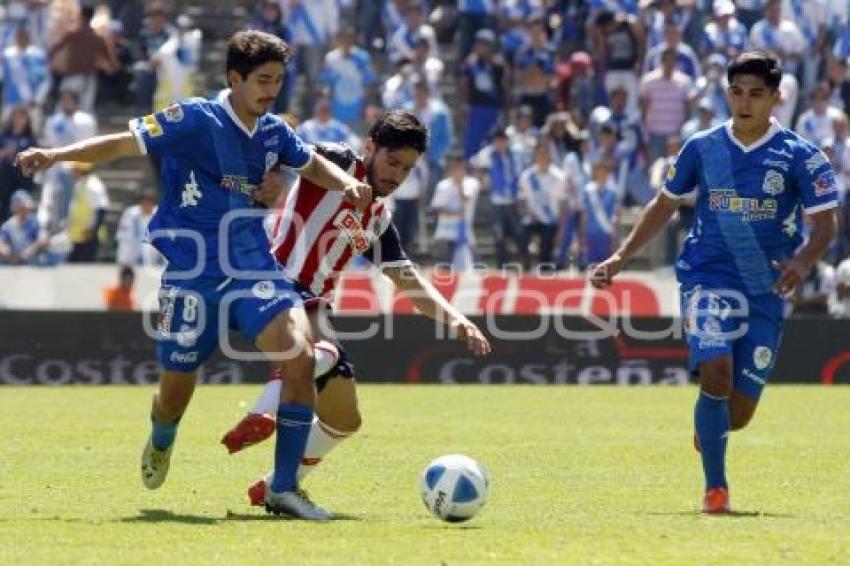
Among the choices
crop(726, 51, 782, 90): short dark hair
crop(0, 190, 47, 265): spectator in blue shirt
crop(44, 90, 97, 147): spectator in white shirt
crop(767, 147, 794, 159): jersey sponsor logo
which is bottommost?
crop(0, 190, 47, 265): spectator in blue shirt

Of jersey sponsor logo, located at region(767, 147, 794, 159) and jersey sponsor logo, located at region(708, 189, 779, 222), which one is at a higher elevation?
jersey sponsor logo, located at region(767, 147, 794, 159)

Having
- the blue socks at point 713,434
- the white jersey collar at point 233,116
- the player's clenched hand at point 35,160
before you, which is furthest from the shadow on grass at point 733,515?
the player's clenched hand at point 35,160

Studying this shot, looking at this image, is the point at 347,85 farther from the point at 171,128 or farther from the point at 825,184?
the point at 171,128

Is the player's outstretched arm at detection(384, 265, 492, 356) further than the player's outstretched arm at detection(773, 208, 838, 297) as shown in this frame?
Yes

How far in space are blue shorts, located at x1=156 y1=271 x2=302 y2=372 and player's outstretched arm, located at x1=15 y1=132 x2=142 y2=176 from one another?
30.6 inches

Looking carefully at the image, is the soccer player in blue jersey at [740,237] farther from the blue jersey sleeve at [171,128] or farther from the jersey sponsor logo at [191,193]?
the blue jersey sleeve at [171,128]

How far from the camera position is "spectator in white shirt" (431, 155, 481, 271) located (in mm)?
23875

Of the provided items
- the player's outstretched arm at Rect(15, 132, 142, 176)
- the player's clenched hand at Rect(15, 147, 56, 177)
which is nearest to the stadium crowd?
the player's outstretched arm at Rect(15, 132, 142, 176)

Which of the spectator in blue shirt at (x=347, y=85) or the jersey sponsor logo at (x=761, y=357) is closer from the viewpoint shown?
the jersey sponsor logo at (x=761, y=357)

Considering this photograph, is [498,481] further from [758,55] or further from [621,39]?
[621,39]

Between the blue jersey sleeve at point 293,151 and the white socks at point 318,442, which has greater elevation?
the blue jersey sleeve at point 293,151

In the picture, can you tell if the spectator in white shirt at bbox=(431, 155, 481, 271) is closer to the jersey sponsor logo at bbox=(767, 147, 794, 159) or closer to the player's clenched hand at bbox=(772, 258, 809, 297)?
the jersey sponsor logo at bbox=(767, 147, 794, 159)

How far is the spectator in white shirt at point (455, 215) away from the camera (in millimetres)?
23875

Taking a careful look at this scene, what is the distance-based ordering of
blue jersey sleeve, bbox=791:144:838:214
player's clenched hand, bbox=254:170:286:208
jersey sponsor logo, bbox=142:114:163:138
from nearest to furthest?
jersey sponsor logo, bbox=142:114:163:138 < player's clenched hand, bbox=254:170:286:208 < blue jersey sleeve, bbox=791:144:838:214
